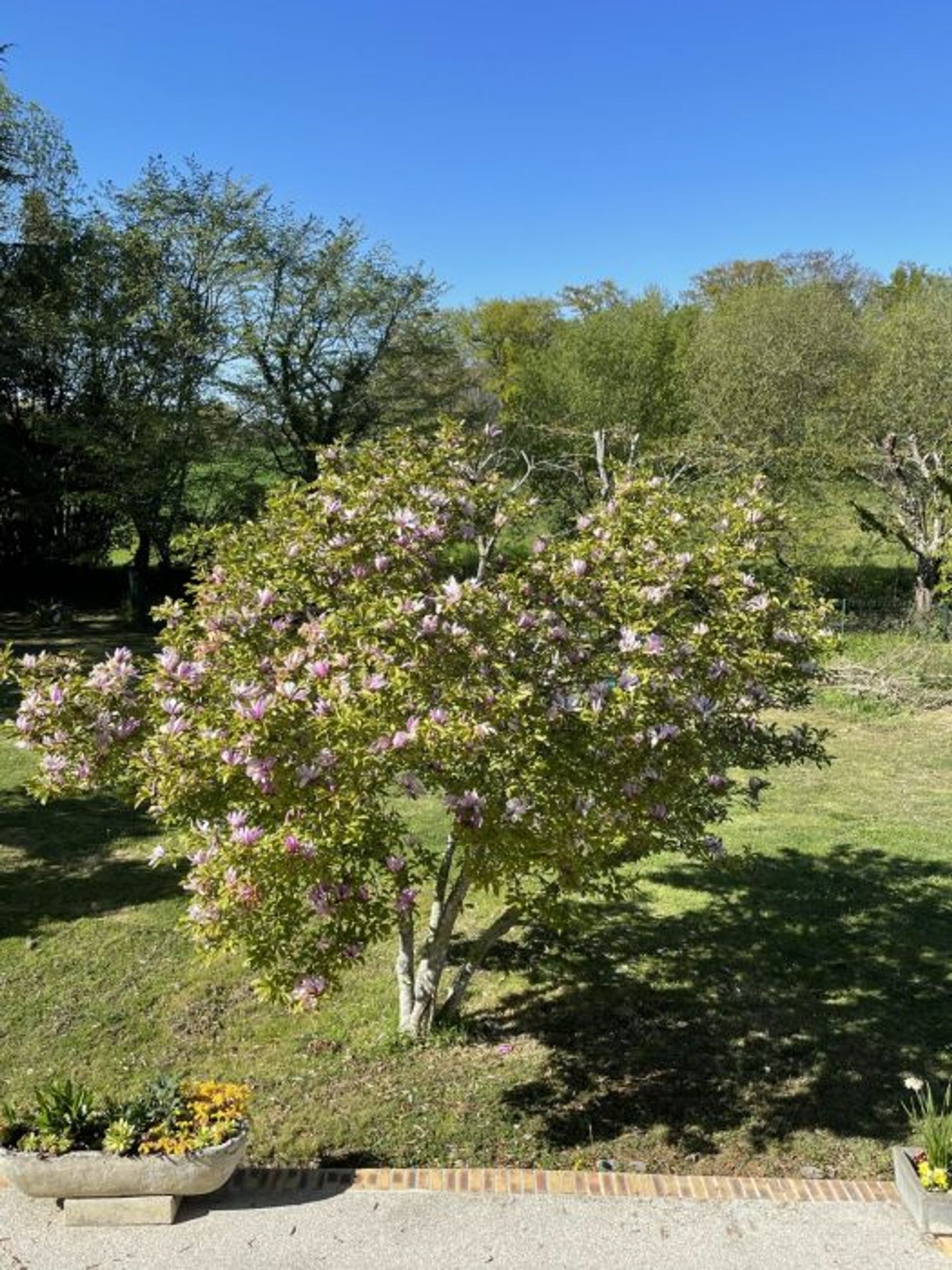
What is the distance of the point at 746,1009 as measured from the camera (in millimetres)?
7215

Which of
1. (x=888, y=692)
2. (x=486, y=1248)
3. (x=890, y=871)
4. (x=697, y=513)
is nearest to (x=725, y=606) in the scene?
(x=697, y=513)

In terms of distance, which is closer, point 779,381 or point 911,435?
point 911,435

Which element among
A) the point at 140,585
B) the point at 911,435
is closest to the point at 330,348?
the point at 140,585

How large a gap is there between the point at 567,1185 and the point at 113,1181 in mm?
2331

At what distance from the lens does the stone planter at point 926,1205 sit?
4.48m

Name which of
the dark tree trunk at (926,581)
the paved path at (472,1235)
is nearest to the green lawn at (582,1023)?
the paved path at (472,1235)

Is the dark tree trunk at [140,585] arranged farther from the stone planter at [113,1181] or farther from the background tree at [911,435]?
the stone planter at [113,1181]

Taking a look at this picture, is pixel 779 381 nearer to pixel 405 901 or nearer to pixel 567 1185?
pixel 405 901

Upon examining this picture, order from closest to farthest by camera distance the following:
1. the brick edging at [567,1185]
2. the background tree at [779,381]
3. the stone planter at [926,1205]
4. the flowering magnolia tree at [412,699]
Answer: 1. the stone planter at [926,1205]
2. the flowering magnolia tree at [412,699]
3. the brick edging at [567,1185]
4. the background tree at [779,381]

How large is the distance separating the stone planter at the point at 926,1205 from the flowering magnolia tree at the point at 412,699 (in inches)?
81.8

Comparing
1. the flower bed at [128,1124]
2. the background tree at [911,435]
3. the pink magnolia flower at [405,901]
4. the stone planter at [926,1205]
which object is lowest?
the stone planter at [926,1205]

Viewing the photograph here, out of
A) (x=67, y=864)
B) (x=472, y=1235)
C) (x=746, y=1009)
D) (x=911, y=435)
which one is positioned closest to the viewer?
(x=472, y=1235)

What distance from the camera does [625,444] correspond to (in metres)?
25.0

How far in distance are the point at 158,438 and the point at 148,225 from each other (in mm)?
6054
